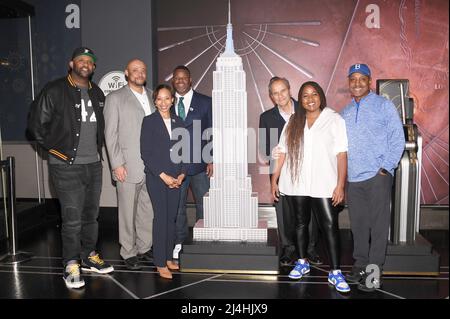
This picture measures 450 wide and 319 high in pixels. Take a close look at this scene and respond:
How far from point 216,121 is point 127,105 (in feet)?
2.37

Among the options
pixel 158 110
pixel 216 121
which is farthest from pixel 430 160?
pixel 158 110

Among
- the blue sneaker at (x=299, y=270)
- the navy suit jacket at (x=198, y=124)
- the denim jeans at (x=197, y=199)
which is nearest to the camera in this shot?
the blue sneaker at (x=299, y=270)

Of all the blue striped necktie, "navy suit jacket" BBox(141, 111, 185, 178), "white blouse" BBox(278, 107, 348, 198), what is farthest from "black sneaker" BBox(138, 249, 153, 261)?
"white blouse" BBox(278, 107, 348, 198)

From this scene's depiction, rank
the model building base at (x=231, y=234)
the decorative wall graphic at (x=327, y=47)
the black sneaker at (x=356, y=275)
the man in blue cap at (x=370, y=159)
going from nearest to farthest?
the man in blue cap at (x=370, y=159) → the black sneaker at (x=356, y=275) → the model building base at (x=231, y=234) → the decorative wall graphic at (x=327, y=47)

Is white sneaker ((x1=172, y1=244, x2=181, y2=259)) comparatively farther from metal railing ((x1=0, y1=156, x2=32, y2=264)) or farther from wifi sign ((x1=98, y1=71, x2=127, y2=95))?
wifi sign ((x1=98, y1=71, x2=127, y2=95))

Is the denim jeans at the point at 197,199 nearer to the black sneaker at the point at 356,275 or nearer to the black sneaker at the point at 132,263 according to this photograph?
the black sneaker at the point at 132,263

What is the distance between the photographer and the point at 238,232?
3527 millimetres

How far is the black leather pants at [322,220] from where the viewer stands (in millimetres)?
3031

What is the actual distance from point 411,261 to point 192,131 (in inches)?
79.9

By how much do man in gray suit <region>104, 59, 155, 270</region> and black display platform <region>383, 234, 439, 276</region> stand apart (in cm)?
200

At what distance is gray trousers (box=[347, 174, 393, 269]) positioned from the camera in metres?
3.00

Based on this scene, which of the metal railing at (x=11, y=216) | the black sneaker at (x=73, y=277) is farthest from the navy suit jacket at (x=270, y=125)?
the metal railing at (x=11, y=216)

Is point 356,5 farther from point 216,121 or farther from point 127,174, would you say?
point 127,174

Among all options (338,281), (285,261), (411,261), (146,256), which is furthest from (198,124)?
(411,261)
